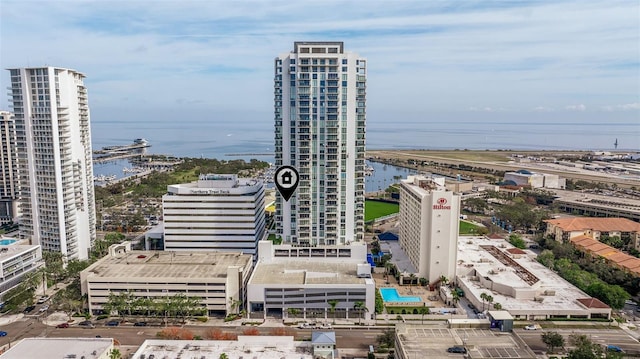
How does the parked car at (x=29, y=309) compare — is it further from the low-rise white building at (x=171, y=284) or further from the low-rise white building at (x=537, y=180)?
the low-rise white building at (x=537, y=180)

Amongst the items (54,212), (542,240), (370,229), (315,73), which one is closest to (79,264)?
(54,212)

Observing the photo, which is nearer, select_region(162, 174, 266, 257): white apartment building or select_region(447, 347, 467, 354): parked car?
select_region(447, 347, 467, 354): parked car

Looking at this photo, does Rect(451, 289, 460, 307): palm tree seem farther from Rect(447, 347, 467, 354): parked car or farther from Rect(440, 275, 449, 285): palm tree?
Rect(447, 347, 467, 354): parked car

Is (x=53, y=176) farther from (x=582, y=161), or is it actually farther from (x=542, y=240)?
(x=582, y=161)

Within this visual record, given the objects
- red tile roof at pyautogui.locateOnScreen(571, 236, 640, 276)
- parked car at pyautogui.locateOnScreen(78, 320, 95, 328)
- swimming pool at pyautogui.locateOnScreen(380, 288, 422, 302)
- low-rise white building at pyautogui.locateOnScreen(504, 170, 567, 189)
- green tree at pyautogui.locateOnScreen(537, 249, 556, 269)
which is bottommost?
parked car at pyautogui.locateOnScreen(78, 320, 95, 328)

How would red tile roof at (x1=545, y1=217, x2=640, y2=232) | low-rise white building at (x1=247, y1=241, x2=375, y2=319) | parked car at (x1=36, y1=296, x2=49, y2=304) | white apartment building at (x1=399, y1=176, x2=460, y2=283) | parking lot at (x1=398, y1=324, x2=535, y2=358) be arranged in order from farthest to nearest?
red tile roof at (x1=545, y1=217, x2=640, y2=232), white apartment building at (x1=399, y1=176, x2=460, y2=283), parked car at (x1=36, y1=296, x2=49, y2=304), low-rise white building at (x1=247, y1=241, x2=375, y2=319), parking lot at (x1=398, y1=324, x2=535, y2=358)

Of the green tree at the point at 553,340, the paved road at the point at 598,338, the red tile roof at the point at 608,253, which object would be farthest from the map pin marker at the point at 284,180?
the red tile roof at the point at 608,253

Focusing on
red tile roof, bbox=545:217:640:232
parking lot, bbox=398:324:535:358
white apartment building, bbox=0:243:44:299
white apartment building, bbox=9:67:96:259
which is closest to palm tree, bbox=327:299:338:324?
parking lot, bbox=398:324:535:358

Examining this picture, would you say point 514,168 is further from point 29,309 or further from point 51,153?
point 29,309
